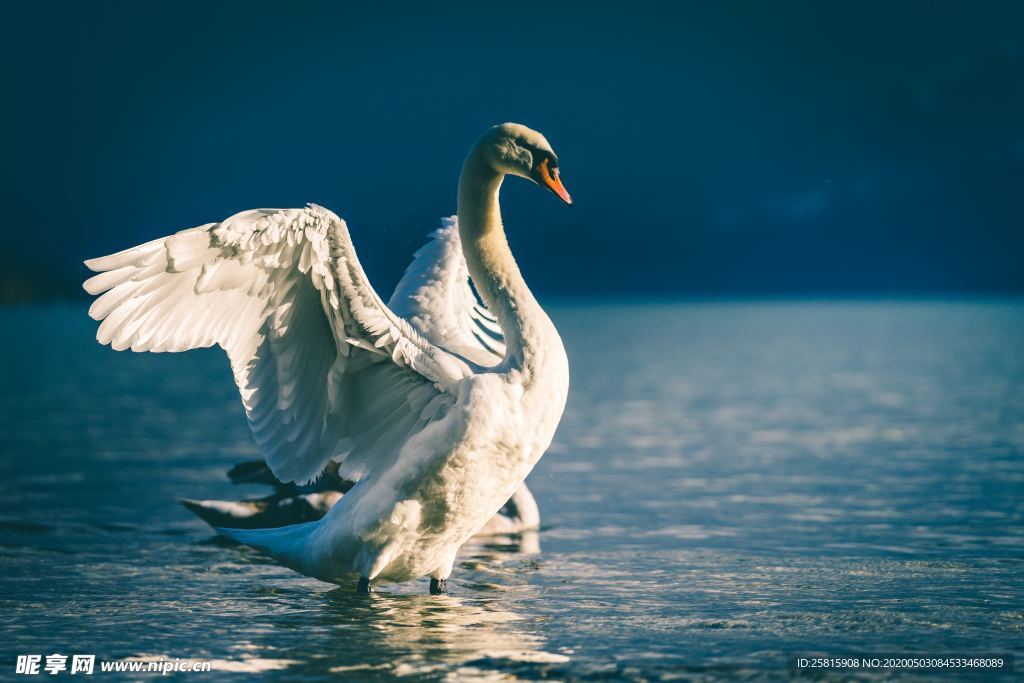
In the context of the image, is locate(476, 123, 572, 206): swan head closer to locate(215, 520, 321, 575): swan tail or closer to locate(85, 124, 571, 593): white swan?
locate(85, 124, 571, 593): white swan

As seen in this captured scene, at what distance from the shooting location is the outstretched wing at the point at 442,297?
945cm

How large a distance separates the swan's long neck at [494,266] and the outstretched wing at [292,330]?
41cm

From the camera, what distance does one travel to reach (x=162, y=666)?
22.6 ft

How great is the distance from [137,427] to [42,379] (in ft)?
47.3

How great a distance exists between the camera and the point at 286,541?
336 inches

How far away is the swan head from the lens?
8.13 m

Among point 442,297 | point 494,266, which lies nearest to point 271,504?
point 442,297

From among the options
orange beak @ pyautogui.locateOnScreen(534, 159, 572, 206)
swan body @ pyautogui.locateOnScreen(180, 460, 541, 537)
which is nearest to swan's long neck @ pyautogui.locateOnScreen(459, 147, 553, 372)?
orange beak @ pyautogui.locateOnScreen(534, 159, 572, 206)

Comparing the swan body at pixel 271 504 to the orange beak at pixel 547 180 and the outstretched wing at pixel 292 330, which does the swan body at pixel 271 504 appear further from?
the orange beak at pixel 547 180

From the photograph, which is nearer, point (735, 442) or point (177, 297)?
point (177, 297)

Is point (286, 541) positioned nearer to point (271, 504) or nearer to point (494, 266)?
point (494, 266)

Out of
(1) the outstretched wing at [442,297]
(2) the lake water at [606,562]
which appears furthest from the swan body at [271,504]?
(1) the outstretched wing at [442,297]

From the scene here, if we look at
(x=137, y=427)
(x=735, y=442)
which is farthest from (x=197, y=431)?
(x=735, y=442)

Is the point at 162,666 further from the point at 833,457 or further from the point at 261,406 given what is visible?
the point at 833,457
